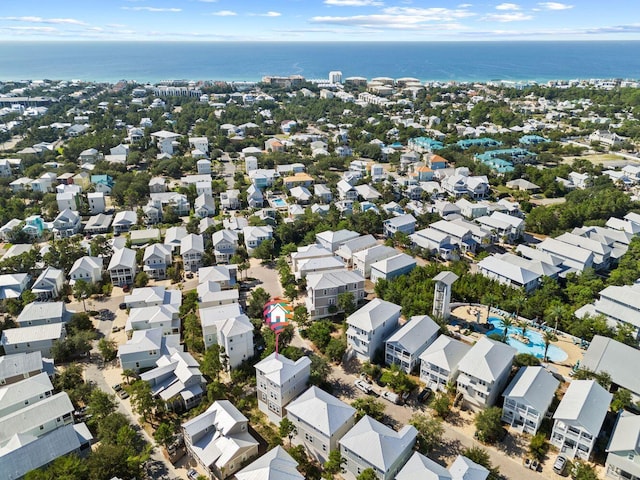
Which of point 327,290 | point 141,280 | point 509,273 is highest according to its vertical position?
point 509,273

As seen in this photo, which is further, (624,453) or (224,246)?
(224,246)

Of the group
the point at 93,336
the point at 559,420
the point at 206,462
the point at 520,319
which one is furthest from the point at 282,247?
the point at 559,420

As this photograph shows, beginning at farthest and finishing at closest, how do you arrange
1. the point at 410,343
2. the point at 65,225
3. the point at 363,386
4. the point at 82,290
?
the point at 65,225 → the point at 82,290 → the point at 410,343 → the point at 363,386

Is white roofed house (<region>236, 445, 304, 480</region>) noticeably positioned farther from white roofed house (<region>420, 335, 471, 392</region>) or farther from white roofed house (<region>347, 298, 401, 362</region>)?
white roofed house (<region>420, 335, 471, 392</region>)

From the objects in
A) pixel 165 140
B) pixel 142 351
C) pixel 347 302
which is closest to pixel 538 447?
pixel 347 302

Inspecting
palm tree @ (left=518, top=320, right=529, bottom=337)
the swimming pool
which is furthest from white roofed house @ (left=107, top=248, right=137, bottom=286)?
palm tree @ (left=518, top=320, right=529, bottom=337)

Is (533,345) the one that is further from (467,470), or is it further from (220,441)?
(220,441)

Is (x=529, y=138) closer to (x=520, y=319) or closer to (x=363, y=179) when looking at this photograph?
(x=363, y=179)
